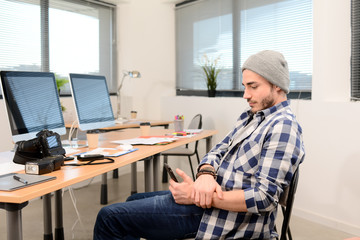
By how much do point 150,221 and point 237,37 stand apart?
3062 millimetres

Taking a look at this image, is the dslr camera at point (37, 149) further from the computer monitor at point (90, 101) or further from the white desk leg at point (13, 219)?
the computer monitor at point (90, 101)

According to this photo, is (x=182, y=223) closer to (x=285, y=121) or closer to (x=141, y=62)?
(x=285, y=121)

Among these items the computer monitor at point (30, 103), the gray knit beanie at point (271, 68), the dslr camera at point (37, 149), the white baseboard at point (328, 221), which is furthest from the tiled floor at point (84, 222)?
the gray knit beanie at point (271, 68)

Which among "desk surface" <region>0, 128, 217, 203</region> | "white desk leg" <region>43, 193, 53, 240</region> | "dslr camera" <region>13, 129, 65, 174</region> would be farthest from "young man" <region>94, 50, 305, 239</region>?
"white desk leg" <region>43, 193, 53, 240</region>

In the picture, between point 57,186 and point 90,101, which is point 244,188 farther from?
point 90,101

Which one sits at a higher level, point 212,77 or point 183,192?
point 212,77

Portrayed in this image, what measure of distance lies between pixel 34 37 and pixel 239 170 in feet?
10.9

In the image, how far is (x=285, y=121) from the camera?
130 cm

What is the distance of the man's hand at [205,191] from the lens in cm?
130

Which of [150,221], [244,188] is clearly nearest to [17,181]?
[150,221]

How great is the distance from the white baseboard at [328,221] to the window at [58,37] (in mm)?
2991

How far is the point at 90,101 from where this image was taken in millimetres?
2443

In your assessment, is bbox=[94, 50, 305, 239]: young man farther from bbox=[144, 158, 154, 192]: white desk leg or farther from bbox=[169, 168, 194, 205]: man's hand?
bbox=[144, 158, 154, 192]: white desk leg

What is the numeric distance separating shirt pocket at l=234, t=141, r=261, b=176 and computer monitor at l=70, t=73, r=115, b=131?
1.33 metres
